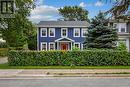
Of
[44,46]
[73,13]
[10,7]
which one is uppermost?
[73,13]

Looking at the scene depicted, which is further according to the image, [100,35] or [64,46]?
[64,46]

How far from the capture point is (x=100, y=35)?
133 ft

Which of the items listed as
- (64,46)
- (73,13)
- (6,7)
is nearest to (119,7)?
(6,7)

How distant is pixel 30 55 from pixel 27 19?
19011mm

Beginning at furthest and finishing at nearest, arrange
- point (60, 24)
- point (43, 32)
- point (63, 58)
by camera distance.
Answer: point (60, 24) < point (43, 32) < point (63, 58)

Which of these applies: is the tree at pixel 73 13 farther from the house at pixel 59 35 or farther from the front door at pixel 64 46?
the front door at pixel 64 46

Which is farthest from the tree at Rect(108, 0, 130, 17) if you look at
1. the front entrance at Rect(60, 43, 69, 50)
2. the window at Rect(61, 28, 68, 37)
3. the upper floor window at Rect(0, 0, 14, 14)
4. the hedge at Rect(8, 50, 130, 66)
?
the window at Rect(61, 28, 68, 37)

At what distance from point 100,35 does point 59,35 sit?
69.2 ft

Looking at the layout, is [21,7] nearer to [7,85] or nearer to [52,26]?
[52,26]

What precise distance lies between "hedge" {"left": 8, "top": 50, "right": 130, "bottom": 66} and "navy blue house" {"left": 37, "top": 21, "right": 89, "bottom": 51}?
32034 mm

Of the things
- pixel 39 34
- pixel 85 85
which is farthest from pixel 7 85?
pixel 39 34

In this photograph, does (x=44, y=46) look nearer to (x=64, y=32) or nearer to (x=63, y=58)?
(x=64, y=32)

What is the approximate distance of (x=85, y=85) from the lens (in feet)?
51.1

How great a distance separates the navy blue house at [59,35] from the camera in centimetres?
6050
